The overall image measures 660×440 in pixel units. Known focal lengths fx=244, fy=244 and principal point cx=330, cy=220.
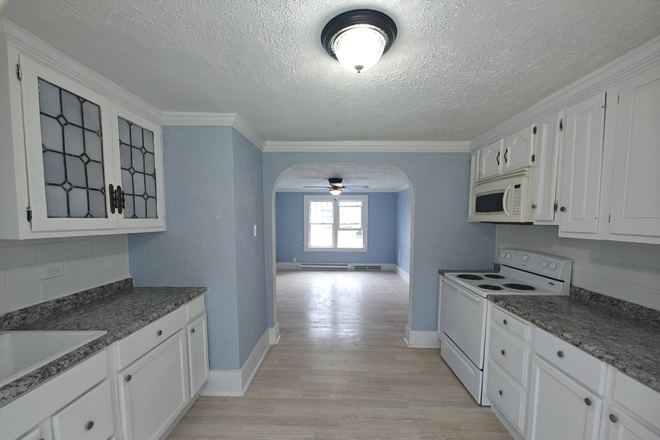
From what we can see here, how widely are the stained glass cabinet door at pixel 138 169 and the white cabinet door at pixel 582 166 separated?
2943mm

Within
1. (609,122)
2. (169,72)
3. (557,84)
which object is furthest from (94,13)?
(609,122)

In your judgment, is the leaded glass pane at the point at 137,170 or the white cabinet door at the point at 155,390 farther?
the leaded glass pane at the point at 137,170

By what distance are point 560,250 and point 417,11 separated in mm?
2187

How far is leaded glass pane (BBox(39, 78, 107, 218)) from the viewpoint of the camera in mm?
1228

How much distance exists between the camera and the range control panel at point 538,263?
190 centimetres

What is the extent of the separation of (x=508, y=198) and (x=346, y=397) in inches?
85.4

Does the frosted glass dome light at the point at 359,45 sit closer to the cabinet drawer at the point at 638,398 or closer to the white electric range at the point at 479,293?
the cabinet drawer at the point at 638,398

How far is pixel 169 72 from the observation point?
4.61ft

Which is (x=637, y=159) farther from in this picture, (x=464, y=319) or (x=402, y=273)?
(x=402, y=273)

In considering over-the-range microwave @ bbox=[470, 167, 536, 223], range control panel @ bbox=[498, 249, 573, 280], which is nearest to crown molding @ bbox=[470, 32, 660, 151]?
over-the-range microwave @ bbox=[470, 167, 536, 223]

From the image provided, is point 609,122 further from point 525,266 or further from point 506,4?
point 525,266

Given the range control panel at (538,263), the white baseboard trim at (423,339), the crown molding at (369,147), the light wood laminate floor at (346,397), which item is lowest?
the light wood laminate floor at (346,397)

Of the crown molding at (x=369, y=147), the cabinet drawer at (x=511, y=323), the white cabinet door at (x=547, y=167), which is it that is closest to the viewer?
the cabinet drawer at (x=511, y=323)

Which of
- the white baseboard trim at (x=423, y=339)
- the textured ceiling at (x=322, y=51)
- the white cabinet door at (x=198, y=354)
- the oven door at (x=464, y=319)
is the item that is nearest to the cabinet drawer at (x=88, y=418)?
the white cabinet door at (x=198, y=354)
